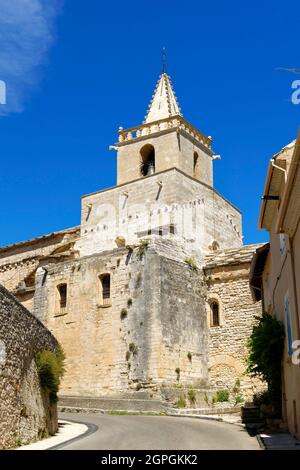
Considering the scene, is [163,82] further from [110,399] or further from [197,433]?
[197,433]

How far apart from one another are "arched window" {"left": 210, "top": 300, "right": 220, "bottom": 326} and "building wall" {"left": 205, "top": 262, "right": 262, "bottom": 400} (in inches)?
5.7

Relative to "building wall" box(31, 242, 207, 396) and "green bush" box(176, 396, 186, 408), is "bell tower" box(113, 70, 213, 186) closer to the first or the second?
"building wall" box(31, 242, 207, 396)

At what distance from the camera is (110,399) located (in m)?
23.9

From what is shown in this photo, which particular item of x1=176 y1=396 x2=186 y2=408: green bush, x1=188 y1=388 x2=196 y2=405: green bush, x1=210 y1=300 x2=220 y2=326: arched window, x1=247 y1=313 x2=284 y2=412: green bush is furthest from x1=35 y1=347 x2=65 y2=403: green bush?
x1=210 y1=300 x2=220 y2=326: arched window

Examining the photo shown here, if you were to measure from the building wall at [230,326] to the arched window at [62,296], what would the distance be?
7.10 m

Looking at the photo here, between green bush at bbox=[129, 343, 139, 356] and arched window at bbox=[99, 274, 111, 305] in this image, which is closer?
green bush at bbox=[129, 343, 139, 356]

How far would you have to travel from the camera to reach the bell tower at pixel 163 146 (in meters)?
32.0

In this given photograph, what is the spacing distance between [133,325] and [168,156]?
32.5ft

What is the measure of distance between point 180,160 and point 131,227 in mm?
4499

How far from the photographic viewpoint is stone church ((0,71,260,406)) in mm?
26188

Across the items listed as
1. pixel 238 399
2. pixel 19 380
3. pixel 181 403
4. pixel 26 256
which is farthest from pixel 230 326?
pixel 26 256

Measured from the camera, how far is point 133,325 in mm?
26547

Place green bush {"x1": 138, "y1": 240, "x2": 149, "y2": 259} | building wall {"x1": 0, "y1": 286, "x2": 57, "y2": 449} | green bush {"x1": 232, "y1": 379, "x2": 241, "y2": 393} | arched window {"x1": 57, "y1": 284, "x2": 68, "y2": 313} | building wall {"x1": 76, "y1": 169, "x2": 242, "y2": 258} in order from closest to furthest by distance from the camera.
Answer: building wall {"x1": 0, "y1": 286, "x2": 57, "y2": 449}
green bush {"x1": 232, "y1": 379, "x2": 241, "y2": 393}
green bush {"x1": 138, "y1": 240, "x2": 149, "y2": 259}
arched window {"x1": 57, "y1": 284, "x2": 68, "y2": 313}
building wall {"x1": 76, "y1": 169, "x2": 242, "y2": 258}
